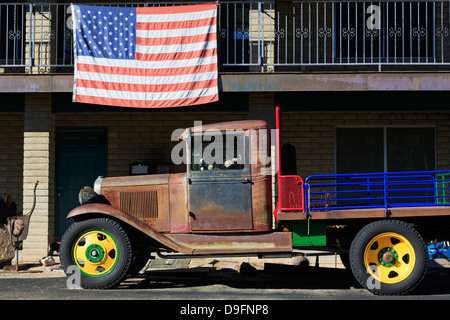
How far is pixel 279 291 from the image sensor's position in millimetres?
7441

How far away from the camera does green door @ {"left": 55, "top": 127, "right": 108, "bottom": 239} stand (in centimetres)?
1230

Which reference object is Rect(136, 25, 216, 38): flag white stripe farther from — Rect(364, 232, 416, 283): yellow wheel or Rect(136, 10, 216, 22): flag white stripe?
Rect(364, 232, 416, 283): yellow wheel

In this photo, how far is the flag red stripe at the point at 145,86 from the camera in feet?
32.8

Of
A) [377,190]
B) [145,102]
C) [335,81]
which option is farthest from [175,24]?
[377,190]

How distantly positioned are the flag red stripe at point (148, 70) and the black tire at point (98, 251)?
11.6 ft

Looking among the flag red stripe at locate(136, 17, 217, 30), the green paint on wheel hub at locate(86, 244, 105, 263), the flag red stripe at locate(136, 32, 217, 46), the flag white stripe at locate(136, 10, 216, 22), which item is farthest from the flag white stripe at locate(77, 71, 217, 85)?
→ the green paint on wheel hub at locate(86, 244, 105, 263)

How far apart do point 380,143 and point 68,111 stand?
646 centimetres

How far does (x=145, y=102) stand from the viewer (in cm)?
1002

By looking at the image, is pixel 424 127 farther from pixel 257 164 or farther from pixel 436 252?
pixel 257 164

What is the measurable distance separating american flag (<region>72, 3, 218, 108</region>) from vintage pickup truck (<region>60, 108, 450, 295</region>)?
2535mm

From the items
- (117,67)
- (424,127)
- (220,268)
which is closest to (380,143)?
(424,127)

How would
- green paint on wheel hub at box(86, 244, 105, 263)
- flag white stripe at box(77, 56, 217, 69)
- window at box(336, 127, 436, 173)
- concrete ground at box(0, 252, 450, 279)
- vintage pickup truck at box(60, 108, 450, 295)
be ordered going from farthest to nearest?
window at box(336, 127, 436, 173)
flag white stripe at box(77, 56, 217, 69)
concrete ground at box(0, 252, 450, 279)
green paint on wheel hub at box(86, 244, 105, 263)
vintage pickup truck at box(60, 108, 450, 295)

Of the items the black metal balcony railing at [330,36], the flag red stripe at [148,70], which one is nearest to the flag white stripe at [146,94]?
the flag red stripe at [148,70]

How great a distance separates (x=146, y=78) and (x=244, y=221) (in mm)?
3832
